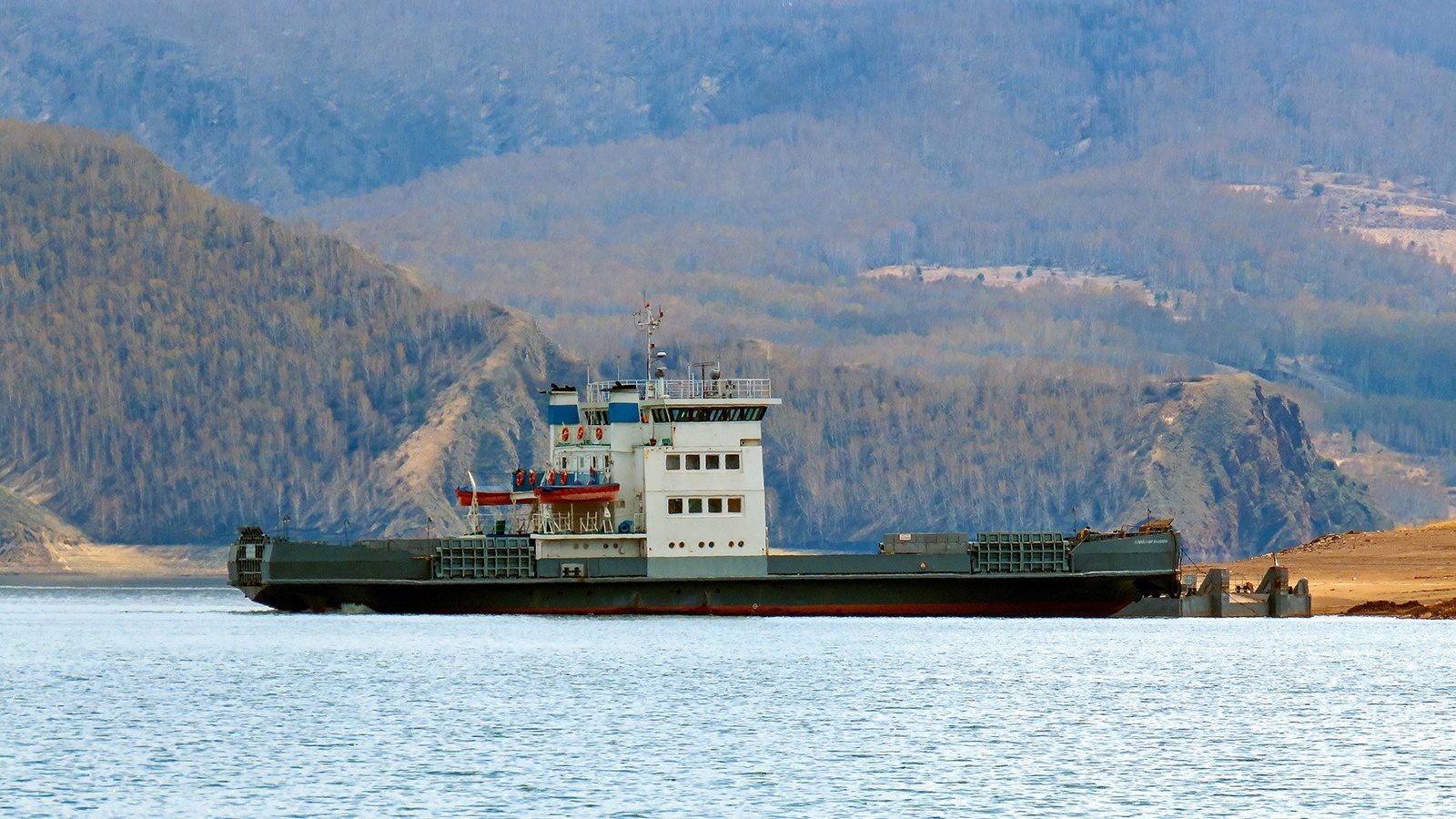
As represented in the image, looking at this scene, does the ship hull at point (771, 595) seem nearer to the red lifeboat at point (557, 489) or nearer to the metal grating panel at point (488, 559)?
the metal grating panel at point (488, 559)

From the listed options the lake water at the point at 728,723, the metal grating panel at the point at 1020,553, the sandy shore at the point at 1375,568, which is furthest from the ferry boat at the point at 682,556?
the sandy shore at the point at 1375,568

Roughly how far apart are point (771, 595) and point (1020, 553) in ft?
31.7

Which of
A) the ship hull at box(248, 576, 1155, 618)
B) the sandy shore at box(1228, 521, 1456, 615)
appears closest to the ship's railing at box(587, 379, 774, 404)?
the ship hull at box(248, 576, 1155, 618)

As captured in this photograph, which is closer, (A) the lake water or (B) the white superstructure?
(A) the lake water

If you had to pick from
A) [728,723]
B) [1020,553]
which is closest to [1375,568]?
[1020,553]

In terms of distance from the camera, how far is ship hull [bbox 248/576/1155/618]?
80812 millimetres

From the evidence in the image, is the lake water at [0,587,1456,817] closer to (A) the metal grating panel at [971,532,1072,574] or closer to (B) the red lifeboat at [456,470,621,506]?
(A) the metal grating panel at [971,532,1072,574]

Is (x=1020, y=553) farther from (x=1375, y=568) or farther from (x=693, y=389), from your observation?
(x=1375, y=568)

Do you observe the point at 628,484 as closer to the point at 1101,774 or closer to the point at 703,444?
the point at 703,444

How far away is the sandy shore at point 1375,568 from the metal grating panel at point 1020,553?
1703cm

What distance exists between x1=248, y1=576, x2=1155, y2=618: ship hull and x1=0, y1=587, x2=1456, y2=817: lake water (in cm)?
104

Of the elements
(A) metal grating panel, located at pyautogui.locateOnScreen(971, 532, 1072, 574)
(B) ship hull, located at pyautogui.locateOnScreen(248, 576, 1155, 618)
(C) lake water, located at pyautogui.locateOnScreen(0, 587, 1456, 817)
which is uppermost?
(A) metal grating panel, located at pyautogui.locateOnScreen(971, 532, 1072, 574)

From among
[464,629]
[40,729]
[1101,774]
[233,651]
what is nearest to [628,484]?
[464,629]

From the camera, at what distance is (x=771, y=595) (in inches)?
3216
